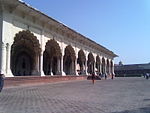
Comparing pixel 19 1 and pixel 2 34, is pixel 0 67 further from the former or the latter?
pixel 19 1

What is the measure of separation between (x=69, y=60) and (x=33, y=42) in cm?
1611

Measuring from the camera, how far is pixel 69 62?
41.4 metres

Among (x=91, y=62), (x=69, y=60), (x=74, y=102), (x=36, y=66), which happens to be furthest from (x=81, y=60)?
(x=74, y=102)

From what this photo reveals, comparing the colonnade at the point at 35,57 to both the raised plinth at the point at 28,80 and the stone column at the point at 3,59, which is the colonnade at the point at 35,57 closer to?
the stone column at the point at 3,59

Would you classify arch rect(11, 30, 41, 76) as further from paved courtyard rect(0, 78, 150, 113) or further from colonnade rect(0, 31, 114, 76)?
paved courtyard rect(0, 78, 150, 113)

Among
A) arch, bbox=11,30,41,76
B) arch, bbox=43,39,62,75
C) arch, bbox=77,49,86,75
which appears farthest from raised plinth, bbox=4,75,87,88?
arch, bbox=77,49,86,75

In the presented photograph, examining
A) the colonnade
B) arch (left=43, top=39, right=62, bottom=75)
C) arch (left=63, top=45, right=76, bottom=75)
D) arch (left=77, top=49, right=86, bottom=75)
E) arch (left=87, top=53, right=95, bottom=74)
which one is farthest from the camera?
arch (left=87, top=53, right=95, bottom=74)

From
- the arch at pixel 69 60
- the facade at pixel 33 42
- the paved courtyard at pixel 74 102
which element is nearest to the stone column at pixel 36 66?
the facade at pixel 33 42

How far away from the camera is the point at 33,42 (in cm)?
2558

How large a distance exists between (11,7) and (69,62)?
70.2ft

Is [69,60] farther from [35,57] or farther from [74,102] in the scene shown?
[74,102]

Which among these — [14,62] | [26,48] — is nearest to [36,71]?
[26,48]

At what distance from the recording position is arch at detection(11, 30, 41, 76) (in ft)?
79.7

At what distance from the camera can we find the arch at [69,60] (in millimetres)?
36531
